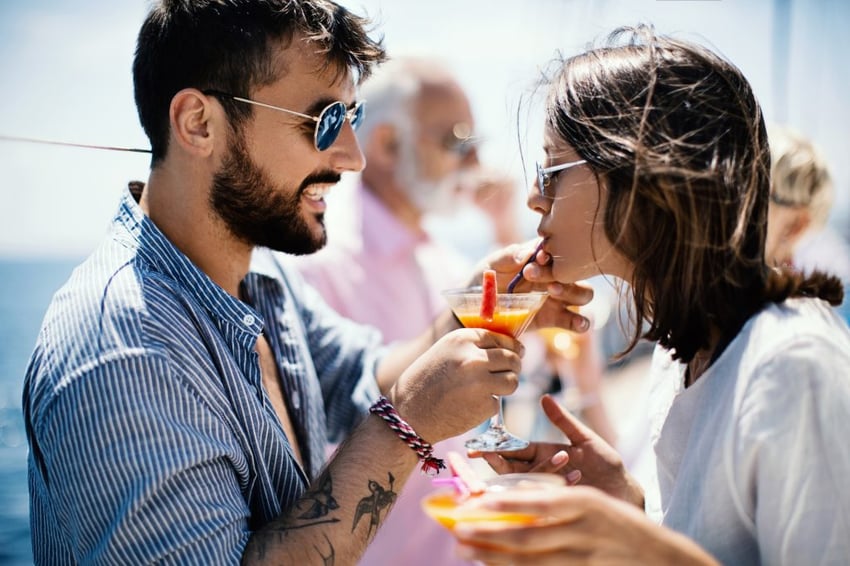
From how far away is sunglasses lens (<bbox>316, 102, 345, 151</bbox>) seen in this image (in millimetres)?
2414

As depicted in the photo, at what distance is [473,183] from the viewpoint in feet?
15.7

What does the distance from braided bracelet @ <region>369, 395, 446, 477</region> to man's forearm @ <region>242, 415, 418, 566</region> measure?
17 millimetres

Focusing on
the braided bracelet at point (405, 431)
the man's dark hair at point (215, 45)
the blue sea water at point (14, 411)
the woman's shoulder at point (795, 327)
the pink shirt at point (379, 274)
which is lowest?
the blue sea water at point (14, 411)

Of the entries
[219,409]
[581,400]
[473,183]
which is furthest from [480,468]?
[219,409]

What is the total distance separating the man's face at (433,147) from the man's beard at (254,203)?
179cm

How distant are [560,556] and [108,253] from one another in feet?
5.04

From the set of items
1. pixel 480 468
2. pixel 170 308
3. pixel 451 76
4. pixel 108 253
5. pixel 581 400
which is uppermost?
pixel 451 76

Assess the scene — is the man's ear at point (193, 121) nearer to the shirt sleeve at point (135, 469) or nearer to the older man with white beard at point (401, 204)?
the shirt sleeve at point (135, 469)

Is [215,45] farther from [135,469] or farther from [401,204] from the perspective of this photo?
[401,204]

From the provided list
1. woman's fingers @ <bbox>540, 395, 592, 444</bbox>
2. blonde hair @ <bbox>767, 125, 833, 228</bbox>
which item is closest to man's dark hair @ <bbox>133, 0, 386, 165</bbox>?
woman's fingers @ <bbox>540, 395, 592, 444</bbox>

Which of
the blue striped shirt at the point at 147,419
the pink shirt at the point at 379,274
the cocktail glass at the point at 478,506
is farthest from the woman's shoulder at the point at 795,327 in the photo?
the pink shirt at the point at 379,274

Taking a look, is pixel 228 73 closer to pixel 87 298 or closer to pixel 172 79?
pixel 172 79

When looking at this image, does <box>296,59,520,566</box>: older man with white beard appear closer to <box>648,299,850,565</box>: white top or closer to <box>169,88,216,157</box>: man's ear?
<box>169,88,216,157</box>: man's ear

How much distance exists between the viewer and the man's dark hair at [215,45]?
7.57 ft
